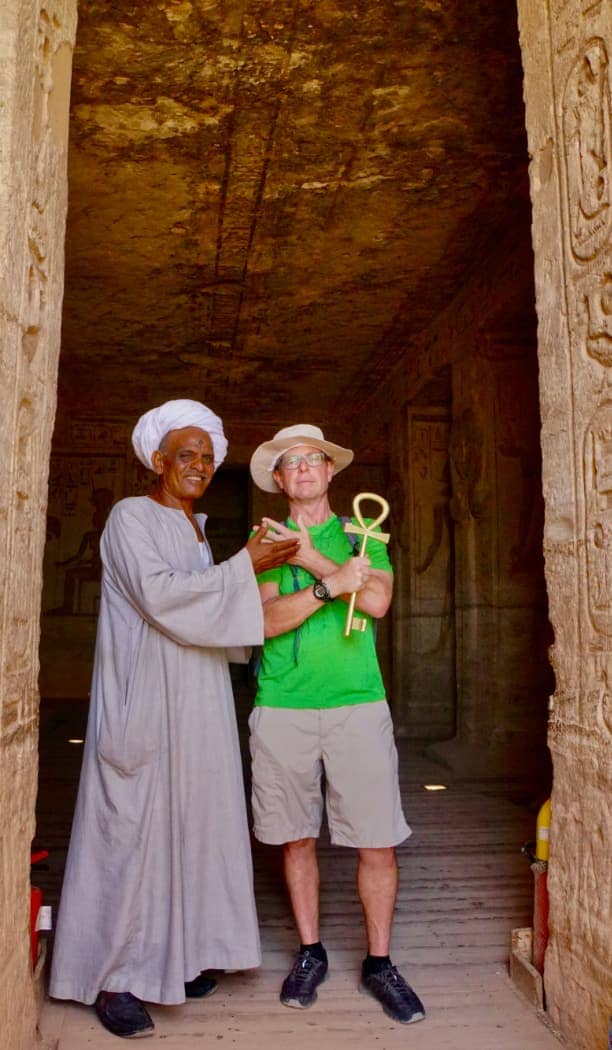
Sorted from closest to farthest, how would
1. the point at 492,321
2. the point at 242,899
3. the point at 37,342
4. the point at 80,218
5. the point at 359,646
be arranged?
the point at 37,342, the point at 242,899, the point at 359,646, the point at 80,218, the point at 492,321

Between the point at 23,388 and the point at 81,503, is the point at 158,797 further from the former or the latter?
the point at 81,503

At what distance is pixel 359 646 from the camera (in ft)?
10.1

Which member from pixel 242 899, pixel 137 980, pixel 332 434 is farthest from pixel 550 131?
pixel 332 434

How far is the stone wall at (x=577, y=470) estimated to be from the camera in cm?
242

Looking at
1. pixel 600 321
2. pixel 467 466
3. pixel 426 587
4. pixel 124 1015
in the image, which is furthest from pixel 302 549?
pixel 426 587

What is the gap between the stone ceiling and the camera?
13.5 ft

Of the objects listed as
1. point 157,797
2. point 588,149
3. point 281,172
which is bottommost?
point 157,797

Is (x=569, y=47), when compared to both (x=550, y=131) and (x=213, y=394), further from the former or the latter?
(x=213, y=394)

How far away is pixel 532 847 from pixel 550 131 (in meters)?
2.38

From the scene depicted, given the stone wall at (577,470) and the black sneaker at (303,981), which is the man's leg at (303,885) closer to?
the black sneaker at (303,981)

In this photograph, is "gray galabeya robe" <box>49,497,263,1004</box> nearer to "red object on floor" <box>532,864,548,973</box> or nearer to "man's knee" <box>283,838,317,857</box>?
"man's knee" <box>283,838,317,857</box>

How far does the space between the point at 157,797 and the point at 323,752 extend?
1.91 ft

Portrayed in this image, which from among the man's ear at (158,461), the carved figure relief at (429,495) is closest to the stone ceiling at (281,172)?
the carved figure relief at (429,495)

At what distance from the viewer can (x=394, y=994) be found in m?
2.83
